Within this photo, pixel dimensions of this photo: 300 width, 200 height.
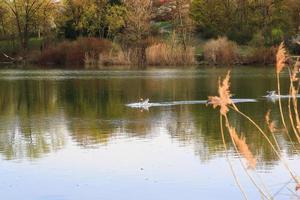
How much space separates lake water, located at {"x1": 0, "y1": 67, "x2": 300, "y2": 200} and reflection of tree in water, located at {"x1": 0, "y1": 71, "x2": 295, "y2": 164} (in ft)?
0.09

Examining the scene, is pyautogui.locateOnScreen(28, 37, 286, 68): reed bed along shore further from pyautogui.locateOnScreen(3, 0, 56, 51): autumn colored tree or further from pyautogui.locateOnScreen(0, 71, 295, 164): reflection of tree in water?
pyautogui.locateOnScreen(0, 71, 295, 164): reflection of tree in water

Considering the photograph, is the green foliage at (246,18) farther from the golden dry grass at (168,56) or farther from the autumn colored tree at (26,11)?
the autumn colored tree at (26,11)

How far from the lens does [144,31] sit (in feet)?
190

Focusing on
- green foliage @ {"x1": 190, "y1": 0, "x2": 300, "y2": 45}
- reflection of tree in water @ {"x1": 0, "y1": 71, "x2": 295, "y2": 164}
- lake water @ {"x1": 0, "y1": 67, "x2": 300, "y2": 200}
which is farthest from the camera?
green foliage @ {"x1": 190, "y1": 0, "x2": 300, "y2": 45}

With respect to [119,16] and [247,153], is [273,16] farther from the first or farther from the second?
[247,153]

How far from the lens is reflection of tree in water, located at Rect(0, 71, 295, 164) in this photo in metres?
15.3

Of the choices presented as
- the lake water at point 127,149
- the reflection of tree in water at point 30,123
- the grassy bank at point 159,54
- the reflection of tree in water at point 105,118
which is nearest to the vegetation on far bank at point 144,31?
the grassy bank at point 159,54

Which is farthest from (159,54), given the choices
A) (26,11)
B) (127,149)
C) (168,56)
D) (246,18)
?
(127,149)

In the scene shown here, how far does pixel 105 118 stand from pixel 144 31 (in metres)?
38.1

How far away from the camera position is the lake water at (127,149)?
10922 millimetres

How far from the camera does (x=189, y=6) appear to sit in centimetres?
6700

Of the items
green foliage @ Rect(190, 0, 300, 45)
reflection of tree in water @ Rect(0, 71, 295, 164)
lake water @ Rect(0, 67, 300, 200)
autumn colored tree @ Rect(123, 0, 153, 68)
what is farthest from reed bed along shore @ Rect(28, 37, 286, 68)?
lake water @ Rect(0, 67, 300, 200)

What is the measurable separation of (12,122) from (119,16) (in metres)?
45.6

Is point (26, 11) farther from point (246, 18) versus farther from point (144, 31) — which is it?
point (246, 18)
